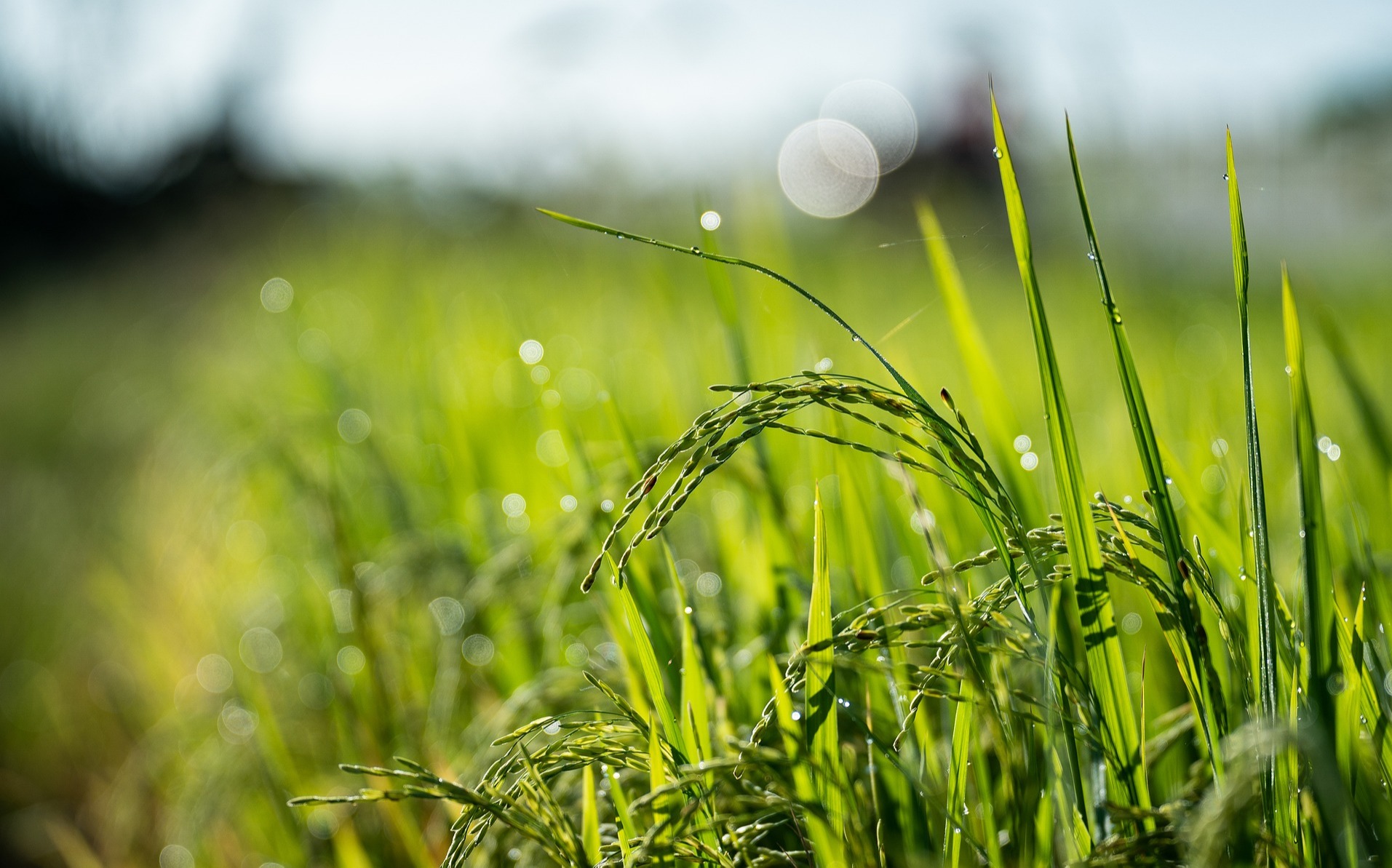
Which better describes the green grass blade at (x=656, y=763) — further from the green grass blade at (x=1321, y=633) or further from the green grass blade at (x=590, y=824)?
the green grass blade at (x=1321, y=633)

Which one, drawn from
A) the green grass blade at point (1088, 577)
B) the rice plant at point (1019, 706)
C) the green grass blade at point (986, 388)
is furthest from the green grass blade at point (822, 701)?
the green grass blade at point (986, 388)

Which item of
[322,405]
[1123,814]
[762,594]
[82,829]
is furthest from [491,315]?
[1123,814]

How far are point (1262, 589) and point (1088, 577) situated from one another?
86 mm

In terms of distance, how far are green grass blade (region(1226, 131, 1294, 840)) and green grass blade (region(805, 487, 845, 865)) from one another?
226 millimetres

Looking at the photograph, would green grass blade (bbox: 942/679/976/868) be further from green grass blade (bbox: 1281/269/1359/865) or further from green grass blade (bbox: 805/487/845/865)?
green grass blade (bbox: 1281/269/1359/865)

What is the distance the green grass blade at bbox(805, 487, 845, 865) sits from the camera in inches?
19.6

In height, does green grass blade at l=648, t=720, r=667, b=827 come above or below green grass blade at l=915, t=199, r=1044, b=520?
below

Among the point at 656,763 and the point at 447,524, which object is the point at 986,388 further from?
the point at 447,524

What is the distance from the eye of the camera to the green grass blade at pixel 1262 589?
1.44 feet

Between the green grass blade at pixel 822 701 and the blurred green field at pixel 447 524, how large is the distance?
95mm

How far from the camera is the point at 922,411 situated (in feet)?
1.46

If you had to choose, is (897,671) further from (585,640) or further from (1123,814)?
(585,640)

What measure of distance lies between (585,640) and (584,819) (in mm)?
499

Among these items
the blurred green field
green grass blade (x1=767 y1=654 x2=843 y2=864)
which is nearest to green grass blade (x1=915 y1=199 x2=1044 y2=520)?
the blurred green field
